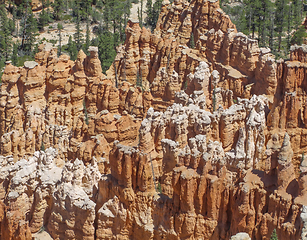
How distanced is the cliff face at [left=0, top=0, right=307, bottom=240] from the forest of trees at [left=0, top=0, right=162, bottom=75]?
44.3ft

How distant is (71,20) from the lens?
306ft

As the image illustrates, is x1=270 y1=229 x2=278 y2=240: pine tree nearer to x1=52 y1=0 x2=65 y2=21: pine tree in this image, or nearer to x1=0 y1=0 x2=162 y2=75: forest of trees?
x1=0 y1=0 x2=162 y2=75: forest of trees

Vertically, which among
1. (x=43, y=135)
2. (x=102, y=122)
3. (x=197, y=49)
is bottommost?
(x=43, y=135)

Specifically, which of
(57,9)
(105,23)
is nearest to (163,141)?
(105,23)

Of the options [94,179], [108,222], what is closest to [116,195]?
[108,222]

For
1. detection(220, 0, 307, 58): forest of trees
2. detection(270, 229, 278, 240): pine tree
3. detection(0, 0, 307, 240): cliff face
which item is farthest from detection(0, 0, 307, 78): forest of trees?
detection(270, 229, 278, 240): pine tree

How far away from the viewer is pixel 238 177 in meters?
26.9

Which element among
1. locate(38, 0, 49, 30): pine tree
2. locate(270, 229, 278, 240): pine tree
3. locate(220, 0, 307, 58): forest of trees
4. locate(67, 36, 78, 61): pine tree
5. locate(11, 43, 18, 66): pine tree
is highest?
locate(220, 0, 307, 58): forest of trees

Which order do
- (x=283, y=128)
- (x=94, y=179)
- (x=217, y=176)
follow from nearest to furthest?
(x=217, y=176) → (x=94, y=179) → (x=283, y=128)

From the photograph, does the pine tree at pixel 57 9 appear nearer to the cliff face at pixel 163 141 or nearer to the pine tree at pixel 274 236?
the cliff face at pixel 163 141

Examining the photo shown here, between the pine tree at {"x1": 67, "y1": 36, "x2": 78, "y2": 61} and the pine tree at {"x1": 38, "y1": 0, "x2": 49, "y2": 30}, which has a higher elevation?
the pine tree at {"x1": 38, "y1": 0, "x2": 49, "y2": 30}

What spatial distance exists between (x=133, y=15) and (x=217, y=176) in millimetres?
68099

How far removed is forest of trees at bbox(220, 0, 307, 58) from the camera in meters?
68.1

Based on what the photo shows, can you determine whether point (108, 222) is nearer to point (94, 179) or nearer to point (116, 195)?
point (116, 195)
